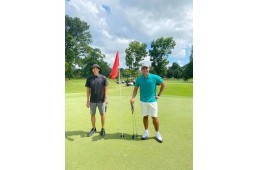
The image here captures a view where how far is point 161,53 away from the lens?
8.59 metres

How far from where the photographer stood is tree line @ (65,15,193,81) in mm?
7988

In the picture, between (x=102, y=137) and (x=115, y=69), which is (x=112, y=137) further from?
(x=115, y=69)

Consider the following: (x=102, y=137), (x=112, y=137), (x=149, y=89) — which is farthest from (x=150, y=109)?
(x=102, y=137)

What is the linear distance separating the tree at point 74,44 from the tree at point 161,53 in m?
3.35

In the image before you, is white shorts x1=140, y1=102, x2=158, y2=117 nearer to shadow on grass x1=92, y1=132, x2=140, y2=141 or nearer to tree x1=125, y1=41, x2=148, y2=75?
shadow on grass x1=92, y1=132, x2=140, y2=141

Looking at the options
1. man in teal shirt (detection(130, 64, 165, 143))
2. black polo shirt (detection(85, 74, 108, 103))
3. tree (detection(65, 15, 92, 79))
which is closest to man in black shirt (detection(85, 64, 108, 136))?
black polo shirt (detection(85, 74, 108, 103))

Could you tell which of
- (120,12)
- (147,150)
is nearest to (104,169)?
(147,150)

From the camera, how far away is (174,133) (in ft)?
10.2

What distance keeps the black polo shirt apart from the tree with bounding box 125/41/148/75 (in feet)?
15.4

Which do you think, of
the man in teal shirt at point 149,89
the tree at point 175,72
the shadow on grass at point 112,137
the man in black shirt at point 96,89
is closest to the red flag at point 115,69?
the man in black shirt at point 96,89

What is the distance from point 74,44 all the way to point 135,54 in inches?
141

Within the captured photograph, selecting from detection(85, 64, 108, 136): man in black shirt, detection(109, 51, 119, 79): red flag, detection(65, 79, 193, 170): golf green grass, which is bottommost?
detection(65, 79, 193, 170): golf green grass
